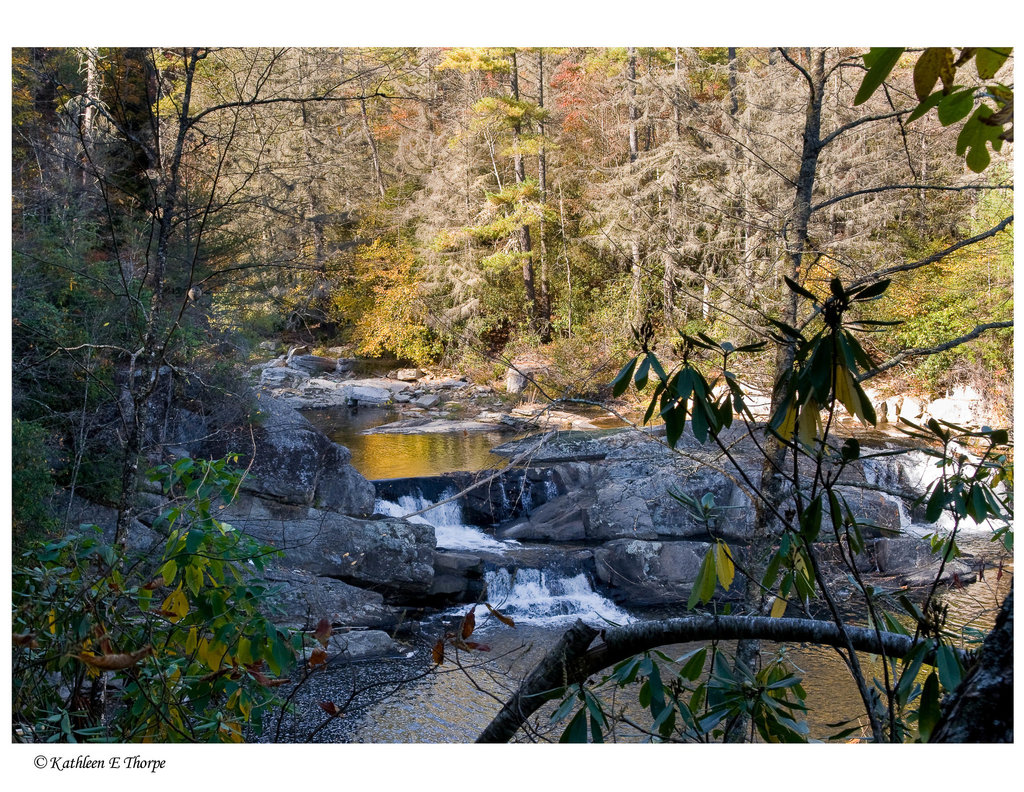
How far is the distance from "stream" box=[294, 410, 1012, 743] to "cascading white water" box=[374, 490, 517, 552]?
1 centimetres

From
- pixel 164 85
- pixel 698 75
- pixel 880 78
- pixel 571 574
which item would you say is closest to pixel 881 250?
pixel 571 574

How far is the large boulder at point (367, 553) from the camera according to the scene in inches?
214

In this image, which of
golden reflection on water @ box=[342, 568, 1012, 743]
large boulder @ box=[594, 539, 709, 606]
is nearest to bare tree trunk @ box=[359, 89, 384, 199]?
large boulder @ box=[594, 539, 709, 606]

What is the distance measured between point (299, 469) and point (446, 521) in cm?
156

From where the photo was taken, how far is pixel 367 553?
18.4ft

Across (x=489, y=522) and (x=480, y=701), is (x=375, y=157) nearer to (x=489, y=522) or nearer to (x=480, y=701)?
(x=489, y=522)

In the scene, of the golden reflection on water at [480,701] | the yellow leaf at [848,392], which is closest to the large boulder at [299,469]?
the golden reflection on water at [480,701]

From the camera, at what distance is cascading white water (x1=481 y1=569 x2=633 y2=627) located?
570 cm

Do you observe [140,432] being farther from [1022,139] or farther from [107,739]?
[1022,139]

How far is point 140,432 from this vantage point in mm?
2213

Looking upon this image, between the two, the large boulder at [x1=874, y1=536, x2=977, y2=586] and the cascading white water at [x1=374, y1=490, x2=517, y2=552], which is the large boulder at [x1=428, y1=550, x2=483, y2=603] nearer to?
the cascading white water at [x1=374, y1=490, x2=517, y2=552]

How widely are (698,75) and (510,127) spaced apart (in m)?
2.66

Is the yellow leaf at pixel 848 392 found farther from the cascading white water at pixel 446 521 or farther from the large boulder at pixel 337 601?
the cascading white water at pixel 446 521

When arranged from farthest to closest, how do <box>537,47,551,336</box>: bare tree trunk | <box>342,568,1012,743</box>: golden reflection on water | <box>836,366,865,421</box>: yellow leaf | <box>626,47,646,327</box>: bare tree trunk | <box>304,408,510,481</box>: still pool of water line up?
1. <box>537,47,551,336</box>: bare tree trunk
2. <box>304,408,510,481</box>: still pool of water
3. <box>626,47,646,327</box>: bare tree trunk
4. <box>342,568,1012,743</box>: golden reflection on water
5. <box>836,366,865,421</box>: yellow leaf
